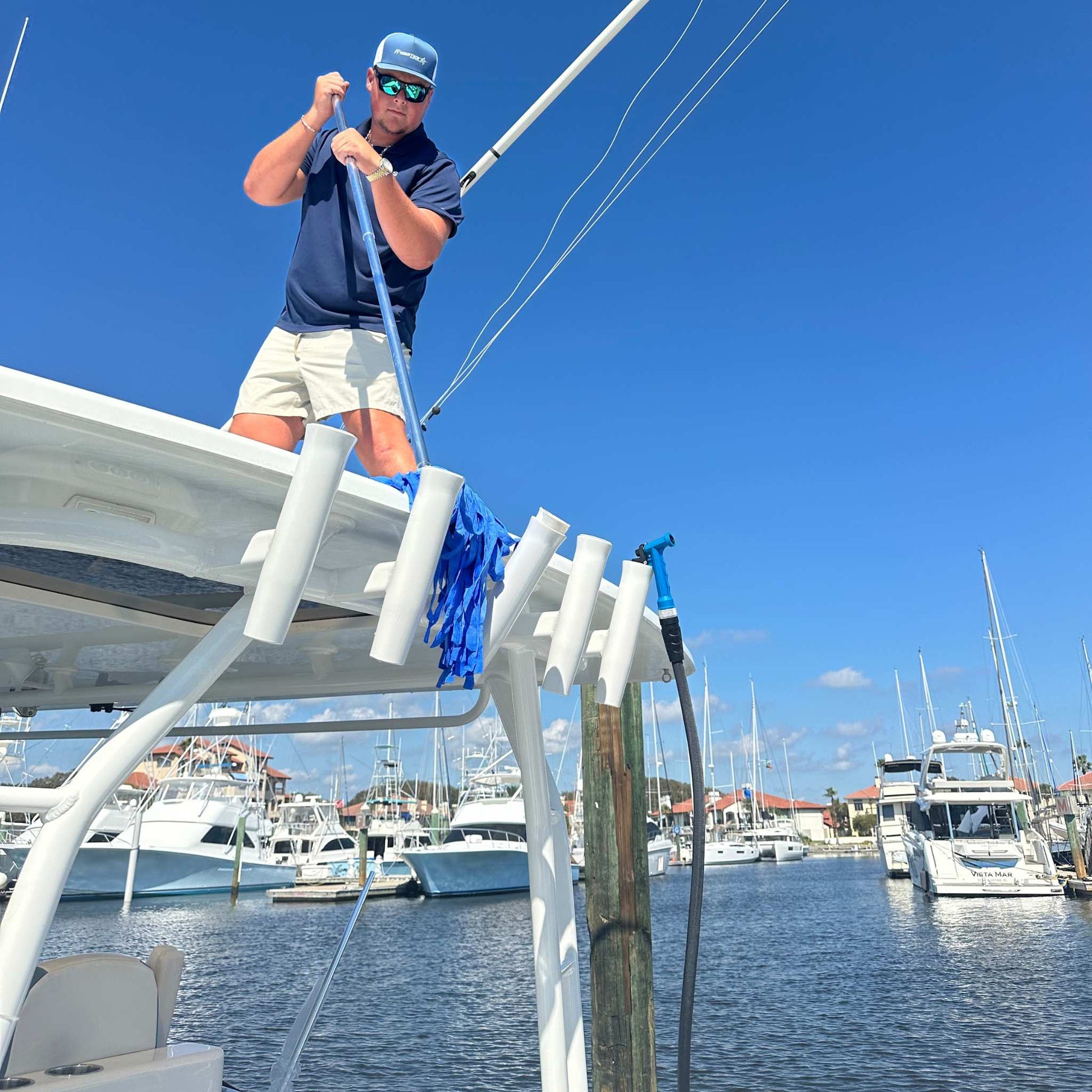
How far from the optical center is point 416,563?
2428 millimetres

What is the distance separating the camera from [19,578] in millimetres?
3092

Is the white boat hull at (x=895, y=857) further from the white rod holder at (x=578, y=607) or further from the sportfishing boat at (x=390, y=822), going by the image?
the white rod holder at (x=578, y=607)

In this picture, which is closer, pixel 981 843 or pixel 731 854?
pixel 981 843

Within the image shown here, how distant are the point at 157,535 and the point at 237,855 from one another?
4544cm

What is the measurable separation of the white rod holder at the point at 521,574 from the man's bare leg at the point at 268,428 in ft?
3.14

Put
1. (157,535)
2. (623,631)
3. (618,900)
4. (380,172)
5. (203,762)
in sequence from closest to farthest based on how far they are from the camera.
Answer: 1. (157,535)
2. (380,172)
3. (623,631)
4. (618,900)
5. (203,762)

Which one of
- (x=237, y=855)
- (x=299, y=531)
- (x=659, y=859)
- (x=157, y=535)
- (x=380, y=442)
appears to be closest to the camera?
(x=299, y=531)

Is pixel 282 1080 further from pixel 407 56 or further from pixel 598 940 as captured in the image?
pixel 407 56

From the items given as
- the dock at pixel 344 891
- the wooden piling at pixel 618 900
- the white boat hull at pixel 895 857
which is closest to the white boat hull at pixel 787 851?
the white boat hull at pixel 895 857

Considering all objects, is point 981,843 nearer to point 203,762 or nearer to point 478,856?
point 478,856

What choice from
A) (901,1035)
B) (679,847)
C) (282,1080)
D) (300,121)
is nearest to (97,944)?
(901,1035)

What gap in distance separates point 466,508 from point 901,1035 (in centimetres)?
1648

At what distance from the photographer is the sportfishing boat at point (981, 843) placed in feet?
108

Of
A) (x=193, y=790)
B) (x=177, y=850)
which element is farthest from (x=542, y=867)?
(x=193, y=790)
